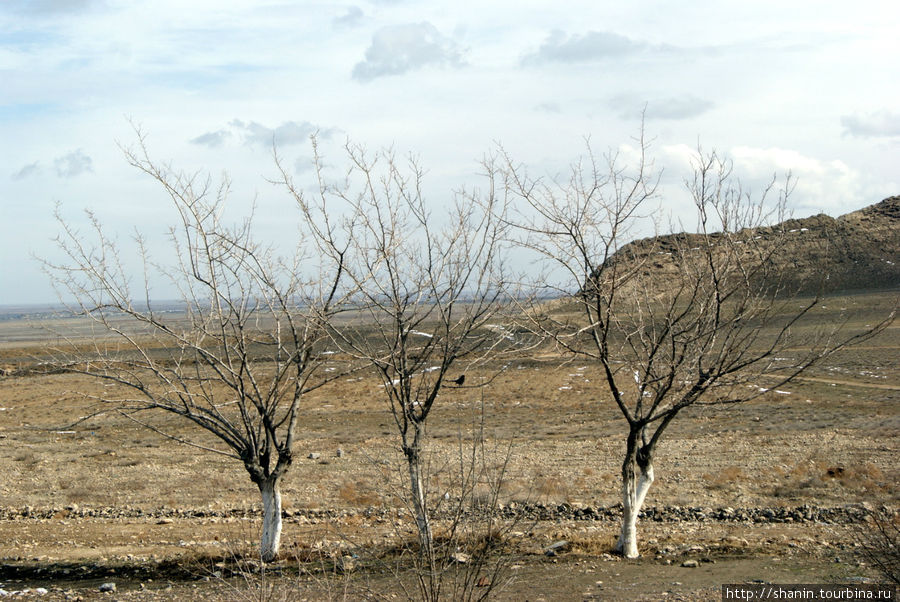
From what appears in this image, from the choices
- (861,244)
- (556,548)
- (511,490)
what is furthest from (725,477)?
(861,244)

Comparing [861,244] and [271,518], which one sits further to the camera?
[861,244]

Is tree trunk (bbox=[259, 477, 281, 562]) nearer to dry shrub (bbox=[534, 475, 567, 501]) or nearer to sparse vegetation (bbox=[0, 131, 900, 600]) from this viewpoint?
sparse vegetation (bbox=[0, 131, 900, 600])

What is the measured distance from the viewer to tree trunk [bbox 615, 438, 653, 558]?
8.94 metres

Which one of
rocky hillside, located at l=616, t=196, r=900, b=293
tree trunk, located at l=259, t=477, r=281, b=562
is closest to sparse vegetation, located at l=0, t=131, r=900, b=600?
tree trunk, located at l=259, t=477, r=281, b=562

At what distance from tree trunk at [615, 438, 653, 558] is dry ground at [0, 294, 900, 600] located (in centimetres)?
24

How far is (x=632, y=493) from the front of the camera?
8.86m

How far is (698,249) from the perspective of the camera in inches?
396

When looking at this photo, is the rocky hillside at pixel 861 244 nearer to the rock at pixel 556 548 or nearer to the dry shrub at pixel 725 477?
the dry shrub at pixel 725 477

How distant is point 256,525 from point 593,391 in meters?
24.3

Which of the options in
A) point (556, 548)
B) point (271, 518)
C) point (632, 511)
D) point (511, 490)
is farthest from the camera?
point (511, 490)

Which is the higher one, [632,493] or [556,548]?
[632,493]

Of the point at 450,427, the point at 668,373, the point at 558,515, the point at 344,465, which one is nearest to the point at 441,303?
the point at 668,373

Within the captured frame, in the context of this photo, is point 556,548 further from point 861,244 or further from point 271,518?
point 861,244

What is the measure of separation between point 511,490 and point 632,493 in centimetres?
633
